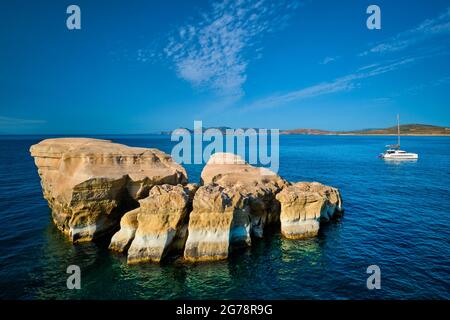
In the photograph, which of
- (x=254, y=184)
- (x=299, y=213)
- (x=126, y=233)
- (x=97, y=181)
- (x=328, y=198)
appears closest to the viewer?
(x=126, y=233)

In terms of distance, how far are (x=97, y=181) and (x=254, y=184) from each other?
15.4 metres

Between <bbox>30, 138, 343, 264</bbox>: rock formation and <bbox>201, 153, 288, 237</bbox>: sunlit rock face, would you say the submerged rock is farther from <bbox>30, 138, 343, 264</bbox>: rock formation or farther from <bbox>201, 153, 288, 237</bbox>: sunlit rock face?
<bbox>201, 153, 288, 237</bbox>: sunlit rock face

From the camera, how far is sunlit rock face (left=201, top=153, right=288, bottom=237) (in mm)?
27812

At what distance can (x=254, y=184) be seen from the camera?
30578 millimetres

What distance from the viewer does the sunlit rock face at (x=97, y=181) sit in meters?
25.5

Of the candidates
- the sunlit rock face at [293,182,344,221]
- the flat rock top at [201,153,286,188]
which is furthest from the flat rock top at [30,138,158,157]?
the sunlit rock face at [293,182,344,221]

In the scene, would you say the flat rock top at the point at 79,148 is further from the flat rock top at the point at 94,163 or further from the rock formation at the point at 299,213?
the rock formation at the point at 299,213

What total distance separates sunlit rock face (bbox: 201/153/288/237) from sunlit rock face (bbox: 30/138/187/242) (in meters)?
5.41

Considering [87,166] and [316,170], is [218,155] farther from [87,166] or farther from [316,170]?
[316,170]

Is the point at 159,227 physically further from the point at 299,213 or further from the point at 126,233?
the point at 299,213

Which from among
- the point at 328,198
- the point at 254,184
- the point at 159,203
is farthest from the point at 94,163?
the point at 328,198

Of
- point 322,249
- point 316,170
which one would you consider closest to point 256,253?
point 322,249

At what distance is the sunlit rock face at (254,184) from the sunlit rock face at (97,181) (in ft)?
17.8

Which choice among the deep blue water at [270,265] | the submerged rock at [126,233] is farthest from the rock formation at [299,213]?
the submerged rock at [126,233]
